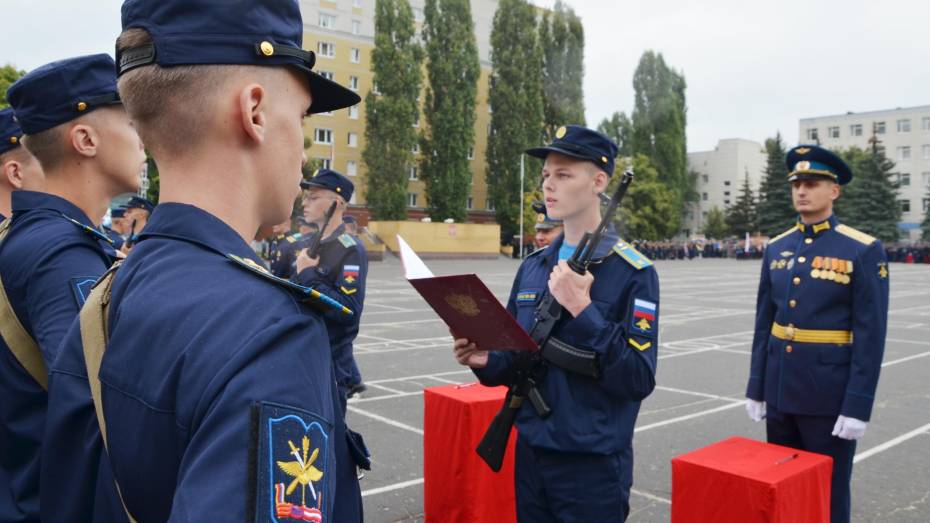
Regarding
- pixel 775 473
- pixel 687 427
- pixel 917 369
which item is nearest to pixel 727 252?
pixel 917 369

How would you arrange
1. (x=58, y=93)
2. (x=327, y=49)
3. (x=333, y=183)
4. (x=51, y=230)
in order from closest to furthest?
(x=51, y=230), (x=58, y=93), (x=333, y=183), (x=327, y=49)

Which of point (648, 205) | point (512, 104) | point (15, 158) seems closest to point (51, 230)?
point (15, 158)

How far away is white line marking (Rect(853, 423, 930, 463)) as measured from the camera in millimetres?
6418

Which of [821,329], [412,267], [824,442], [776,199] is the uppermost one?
[776,199]

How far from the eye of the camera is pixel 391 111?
4831cm

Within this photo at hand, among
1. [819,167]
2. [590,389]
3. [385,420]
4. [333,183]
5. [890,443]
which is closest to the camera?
[590,389]

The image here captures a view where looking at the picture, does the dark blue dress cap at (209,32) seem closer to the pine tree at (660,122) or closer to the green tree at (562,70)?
the green tree at (562,70)

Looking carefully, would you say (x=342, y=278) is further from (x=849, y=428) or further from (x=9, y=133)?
(x=849, y=428)

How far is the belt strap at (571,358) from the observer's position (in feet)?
9.82

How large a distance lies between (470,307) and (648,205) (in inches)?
2531

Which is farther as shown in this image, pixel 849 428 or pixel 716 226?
pixel 716 226

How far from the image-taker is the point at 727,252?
66.8m

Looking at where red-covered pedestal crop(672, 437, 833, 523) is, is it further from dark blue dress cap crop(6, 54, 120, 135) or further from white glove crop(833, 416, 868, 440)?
dark blue dress cap crop(6, 54, 120, 135)

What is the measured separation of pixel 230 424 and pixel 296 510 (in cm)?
15
